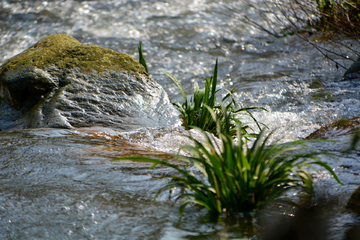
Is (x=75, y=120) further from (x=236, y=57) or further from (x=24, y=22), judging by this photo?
(x=24, y=22)

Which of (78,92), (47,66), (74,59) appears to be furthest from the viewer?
(74,59)

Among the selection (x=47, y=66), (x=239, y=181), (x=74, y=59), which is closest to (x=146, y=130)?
(x=74, y=59)

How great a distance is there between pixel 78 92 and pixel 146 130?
3.72 feet

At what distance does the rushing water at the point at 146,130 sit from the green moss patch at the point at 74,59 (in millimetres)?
1242

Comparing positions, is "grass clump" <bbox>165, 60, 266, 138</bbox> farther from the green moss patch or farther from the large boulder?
the green moss patch

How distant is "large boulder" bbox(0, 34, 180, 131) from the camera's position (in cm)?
461

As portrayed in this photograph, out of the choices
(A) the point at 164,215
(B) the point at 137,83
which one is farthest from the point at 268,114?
(A) the point at 164,215

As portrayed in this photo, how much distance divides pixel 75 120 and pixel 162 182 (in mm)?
2204

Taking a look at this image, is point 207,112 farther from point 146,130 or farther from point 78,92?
point 78,92

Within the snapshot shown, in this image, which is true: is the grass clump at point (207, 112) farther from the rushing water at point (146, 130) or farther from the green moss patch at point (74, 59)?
the green moss patch at point (74, 59)

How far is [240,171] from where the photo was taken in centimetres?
220

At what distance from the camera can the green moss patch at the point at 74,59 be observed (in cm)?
504

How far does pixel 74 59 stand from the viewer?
515 cm

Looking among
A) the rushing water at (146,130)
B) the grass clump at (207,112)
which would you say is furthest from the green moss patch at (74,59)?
the rushing water at (146,130)
